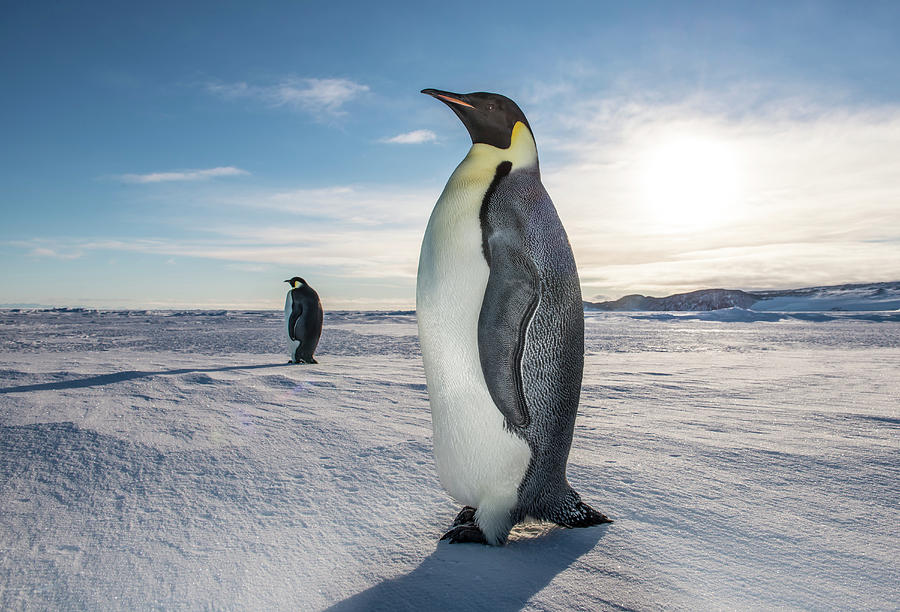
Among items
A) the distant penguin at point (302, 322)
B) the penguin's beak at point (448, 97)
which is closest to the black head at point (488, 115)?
the penguin's beak at point (448, 97)

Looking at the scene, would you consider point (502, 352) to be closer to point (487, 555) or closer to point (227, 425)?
point (487, 555)

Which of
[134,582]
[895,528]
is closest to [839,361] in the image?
[895,528]

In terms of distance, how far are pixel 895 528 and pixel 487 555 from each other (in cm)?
138

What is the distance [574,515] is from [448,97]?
159 cm

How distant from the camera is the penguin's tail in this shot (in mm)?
1733

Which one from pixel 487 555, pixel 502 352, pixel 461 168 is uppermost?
pixel 461 168

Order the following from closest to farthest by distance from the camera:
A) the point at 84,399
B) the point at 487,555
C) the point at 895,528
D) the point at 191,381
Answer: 1. the point at 487,555
2. the point at 895,528
3. the point at 84,399
4. the point at 191,381

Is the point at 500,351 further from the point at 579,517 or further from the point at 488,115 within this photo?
the point at 488,115

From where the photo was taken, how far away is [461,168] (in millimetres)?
1909

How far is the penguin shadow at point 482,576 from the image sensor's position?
1.29 metres

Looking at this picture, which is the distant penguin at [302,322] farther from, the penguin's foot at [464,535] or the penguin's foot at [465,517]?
the penguin's foot at [464,535]

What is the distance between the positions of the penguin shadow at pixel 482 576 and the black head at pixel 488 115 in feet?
4.58

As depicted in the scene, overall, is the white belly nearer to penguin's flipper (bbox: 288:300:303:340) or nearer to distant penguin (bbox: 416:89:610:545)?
distant penguin (bbox: 416:89:610:545)

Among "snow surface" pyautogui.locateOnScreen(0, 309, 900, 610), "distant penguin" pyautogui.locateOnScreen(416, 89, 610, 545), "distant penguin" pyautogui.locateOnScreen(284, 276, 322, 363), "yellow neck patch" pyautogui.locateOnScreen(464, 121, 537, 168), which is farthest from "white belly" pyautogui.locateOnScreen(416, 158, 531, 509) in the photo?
"distant penguin" pyautogui.locateOnScreen(284, 276, 322, 363)
